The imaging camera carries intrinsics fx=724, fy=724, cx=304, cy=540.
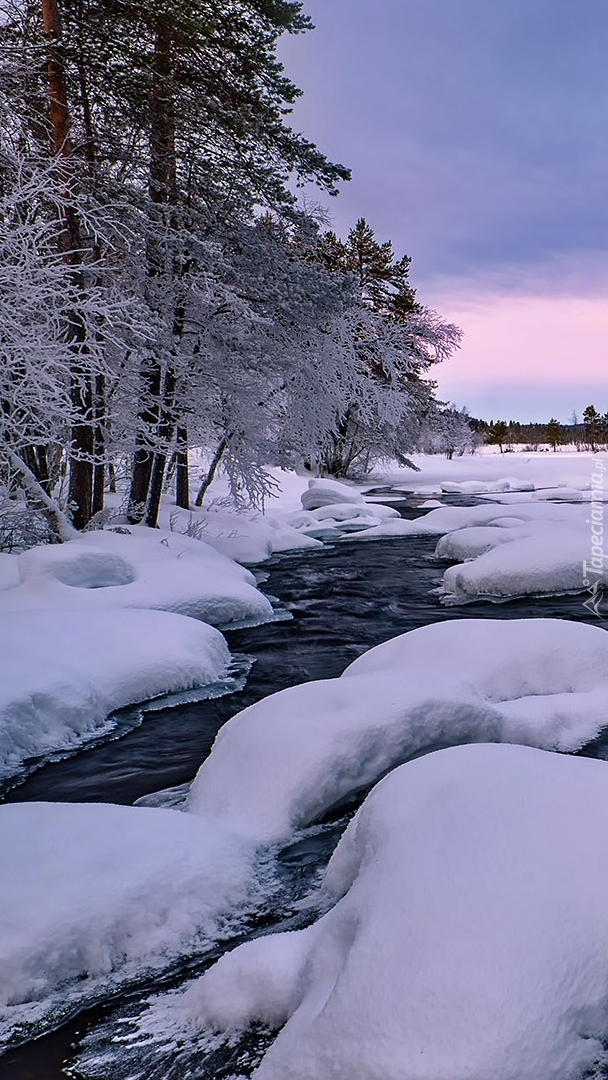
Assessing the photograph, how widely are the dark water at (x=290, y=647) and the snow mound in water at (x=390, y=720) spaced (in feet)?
1.04

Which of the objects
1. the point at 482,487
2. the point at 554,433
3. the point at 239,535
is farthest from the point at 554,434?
the point at 239,535

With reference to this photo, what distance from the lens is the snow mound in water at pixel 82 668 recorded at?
4.85 metres

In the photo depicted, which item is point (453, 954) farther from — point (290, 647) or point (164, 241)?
point (164, 241)

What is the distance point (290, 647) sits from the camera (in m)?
7.48

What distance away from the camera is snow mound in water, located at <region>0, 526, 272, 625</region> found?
7.17m

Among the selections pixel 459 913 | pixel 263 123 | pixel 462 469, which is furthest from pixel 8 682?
pixel 462 469

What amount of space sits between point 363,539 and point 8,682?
38.1 feet

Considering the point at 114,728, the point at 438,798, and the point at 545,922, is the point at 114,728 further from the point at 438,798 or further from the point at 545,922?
the point at 545,922

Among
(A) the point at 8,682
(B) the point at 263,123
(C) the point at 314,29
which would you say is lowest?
(A) the point at 8,682

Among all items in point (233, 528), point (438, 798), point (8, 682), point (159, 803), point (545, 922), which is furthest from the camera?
point (233, 528)

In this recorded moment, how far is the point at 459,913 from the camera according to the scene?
85.2 inches

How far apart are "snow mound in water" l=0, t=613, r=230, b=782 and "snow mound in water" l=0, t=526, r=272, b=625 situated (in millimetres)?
595

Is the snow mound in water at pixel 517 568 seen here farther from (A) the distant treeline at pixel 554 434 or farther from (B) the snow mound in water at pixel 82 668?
(A) the distant treeline at pixel 554 434

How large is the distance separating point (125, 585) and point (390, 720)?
4.58 metres
